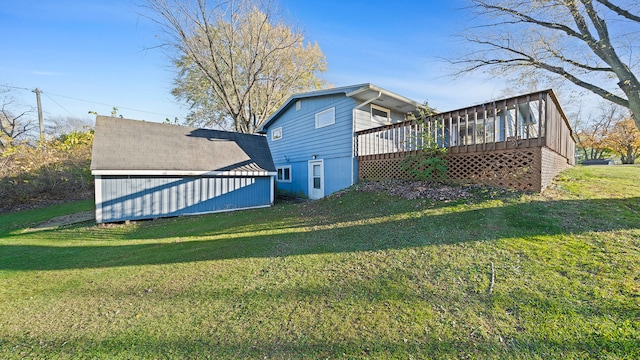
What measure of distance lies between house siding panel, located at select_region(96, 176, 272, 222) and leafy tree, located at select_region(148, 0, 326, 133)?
9.19 meters

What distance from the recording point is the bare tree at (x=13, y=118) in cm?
1630

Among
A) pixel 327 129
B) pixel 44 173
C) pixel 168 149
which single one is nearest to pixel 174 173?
pixel 168 149

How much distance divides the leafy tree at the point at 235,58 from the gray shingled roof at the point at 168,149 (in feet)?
24.1

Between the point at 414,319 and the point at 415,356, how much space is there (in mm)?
461

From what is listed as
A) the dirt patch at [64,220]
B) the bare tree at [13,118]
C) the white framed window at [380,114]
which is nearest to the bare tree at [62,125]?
the bare tree at [13,118]

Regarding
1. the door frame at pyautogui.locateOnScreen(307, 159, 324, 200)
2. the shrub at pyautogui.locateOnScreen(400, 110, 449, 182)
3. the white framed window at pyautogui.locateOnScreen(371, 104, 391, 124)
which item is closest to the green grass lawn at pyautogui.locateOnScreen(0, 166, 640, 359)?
the shrub at pyautogui.locateOnScreen(400, 110, 449, 182)

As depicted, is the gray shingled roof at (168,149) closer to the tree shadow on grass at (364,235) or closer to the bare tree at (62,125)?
the tree shadow on grass at (364,235)

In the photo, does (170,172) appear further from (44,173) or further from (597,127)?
(597,127)

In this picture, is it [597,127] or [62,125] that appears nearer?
[62,125]

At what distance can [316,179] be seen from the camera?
11930 millimetres

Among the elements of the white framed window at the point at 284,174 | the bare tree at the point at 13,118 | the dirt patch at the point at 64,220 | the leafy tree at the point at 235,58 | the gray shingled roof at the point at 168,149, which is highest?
the leafy tree at the point at 235,58

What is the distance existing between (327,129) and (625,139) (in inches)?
1347

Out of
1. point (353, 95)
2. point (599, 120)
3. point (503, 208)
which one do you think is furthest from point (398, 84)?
point (599, 120)

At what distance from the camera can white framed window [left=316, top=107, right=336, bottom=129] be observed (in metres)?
10.7
